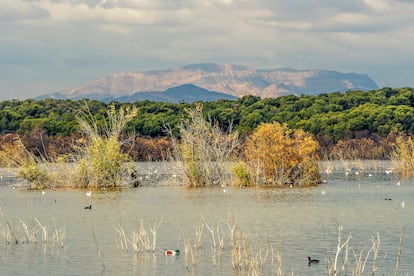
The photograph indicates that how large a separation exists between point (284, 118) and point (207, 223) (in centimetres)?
5646

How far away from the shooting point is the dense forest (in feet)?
248

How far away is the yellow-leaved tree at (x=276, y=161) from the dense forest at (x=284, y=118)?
912 inches

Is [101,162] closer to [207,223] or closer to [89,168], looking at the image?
[89,168]

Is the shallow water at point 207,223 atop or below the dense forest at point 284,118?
below

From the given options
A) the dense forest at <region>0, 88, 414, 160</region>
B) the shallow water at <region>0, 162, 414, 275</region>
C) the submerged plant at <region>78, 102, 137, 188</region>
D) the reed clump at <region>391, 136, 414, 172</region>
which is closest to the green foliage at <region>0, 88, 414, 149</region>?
the dense forest at <region>0, 88, 414, 160</region>

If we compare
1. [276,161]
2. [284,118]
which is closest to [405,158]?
[276,161]

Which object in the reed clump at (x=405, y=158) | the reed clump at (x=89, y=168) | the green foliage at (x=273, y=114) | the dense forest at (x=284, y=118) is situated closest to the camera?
A: the reed clump at (x=89, y=168)

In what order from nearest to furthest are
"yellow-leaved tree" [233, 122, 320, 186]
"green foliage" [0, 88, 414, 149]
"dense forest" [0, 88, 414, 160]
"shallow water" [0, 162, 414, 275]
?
"shallow water" [0, 162, 414, 275]
"yellow-leaved tree" [233, 122, 320, 186]
"dense forest" [0, 88, 414, 160]
"green foliage" [0, 88, 414, 149]

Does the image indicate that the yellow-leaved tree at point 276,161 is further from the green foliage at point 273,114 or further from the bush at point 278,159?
the green foliage at point 273,114

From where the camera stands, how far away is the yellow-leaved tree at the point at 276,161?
4678 cm

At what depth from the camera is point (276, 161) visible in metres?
47.1

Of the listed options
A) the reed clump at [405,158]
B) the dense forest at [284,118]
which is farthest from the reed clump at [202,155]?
the dense forest at [284,118]

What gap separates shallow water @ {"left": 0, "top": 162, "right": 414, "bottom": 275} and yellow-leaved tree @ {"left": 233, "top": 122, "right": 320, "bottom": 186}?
5.03 feet

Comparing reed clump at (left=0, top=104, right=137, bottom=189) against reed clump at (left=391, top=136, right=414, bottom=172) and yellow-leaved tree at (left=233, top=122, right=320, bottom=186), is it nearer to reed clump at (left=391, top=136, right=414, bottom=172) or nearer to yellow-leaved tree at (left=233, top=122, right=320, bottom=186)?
yellow-leaved tree at (left=233, top=122, right=320, bottom=186)
